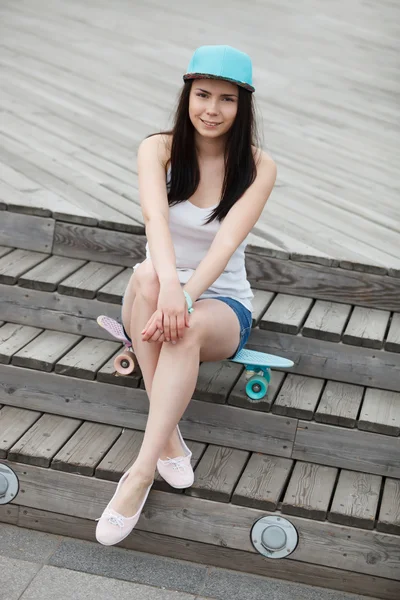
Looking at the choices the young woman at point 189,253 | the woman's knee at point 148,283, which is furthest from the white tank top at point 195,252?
the woman's knee at point 148,283

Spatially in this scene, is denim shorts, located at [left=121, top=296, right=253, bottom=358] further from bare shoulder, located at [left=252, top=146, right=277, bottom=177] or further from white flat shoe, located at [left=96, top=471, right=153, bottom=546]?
white flat shoe, located at [left=96, top=471, right=153, bottom=546]

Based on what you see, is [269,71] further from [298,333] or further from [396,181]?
[298,333]

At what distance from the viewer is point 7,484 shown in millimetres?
2598

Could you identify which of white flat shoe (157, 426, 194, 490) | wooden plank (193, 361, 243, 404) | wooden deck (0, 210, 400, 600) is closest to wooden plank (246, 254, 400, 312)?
wooden deck (0, 210, 400, 600)

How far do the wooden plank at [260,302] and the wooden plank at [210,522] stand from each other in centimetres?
65

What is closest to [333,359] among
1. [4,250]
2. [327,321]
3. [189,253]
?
[327,321]

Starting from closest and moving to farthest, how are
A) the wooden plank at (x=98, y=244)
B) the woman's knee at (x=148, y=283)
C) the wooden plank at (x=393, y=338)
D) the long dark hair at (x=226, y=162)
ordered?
the woman's knee at (x=148, y=283)
the long dark hair at (x=226, y=162)
the wooden plank at (x=393, y=338)
the wooden plank at (x=98, y=244)

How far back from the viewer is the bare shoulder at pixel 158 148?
2537 millimetres

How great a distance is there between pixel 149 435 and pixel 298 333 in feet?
2.33

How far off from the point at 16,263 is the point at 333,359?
3.89 ft

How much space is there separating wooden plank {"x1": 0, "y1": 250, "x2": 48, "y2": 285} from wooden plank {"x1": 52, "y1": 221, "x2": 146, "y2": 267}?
0.08 meters

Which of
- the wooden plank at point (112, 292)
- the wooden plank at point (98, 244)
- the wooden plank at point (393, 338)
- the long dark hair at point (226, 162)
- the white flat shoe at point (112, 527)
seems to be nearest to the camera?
the white flat shoe at point (112, 527)

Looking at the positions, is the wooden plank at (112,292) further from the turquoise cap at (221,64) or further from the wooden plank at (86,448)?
the turquoise cap at (221,64)

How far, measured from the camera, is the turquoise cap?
7.64 feet
